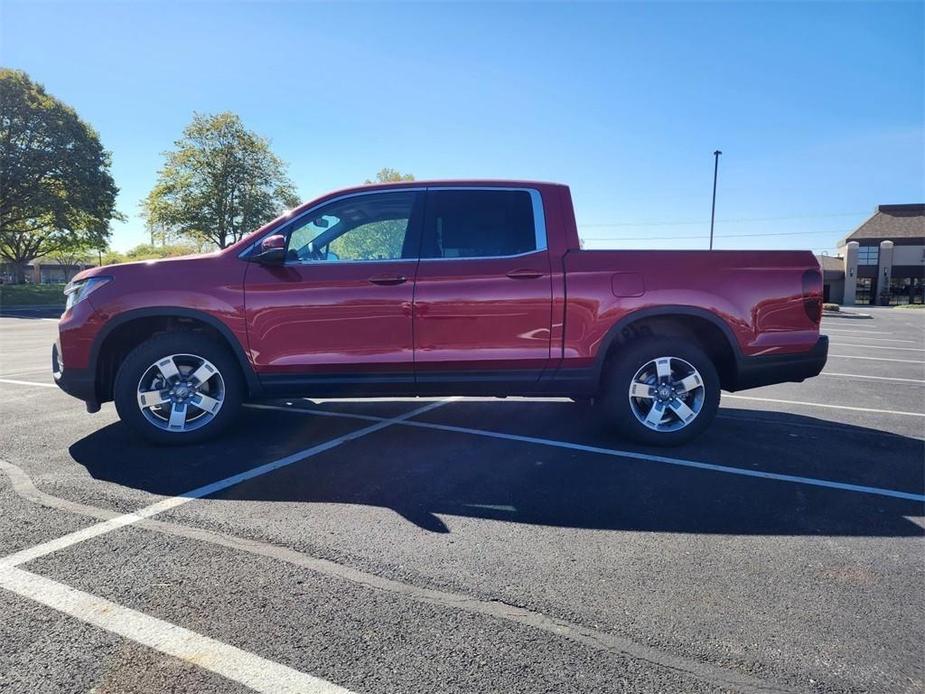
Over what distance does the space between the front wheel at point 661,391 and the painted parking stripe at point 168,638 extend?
10.7 ft

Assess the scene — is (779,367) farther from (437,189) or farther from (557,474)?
(437,189)

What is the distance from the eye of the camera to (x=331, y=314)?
437cm

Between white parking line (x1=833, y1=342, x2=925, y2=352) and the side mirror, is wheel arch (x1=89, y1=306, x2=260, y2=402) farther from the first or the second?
white parking line (x1=833, y1=342, x2=925, y2=352)

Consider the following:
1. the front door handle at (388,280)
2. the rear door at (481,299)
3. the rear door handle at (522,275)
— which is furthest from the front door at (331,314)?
the rear door handle at (522,275)

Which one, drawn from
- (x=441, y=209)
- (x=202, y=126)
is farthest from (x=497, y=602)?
(x=202, y=126)

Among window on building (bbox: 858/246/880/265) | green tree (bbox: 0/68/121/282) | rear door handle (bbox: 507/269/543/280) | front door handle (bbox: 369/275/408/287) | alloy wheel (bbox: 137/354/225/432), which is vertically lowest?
alloy wheel (bbox: 137/354/225/432)

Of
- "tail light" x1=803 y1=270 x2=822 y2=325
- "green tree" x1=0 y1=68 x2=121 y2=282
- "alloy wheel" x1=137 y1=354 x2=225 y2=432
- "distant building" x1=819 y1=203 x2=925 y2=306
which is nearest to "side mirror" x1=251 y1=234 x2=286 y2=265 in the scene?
"alloy wheel" x1=137 y1=354 x2=225 y2=432

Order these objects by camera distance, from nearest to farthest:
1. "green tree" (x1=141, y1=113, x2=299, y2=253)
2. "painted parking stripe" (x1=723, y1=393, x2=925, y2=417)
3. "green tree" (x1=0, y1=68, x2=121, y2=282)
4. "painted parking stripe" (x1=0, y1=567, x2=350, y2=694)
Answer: "painted parking stripe" (x1=0, y1=567, x2=350, y2=694)
"painted parking stripe" (x1=723, y1=393, x2=925, y2=417)
"green tree" (x1=0, y1=68, x2=121, y2=282)
"green tree" (x1=141, y1=113, x2=299, y2=253)

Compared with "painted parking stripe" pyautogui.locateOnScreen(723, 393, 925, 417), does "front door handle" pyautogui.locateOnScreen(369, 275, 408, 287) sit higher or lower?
higher

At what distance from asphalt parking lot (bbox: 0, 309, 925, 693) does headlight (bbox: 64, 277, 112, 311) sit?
1.17 metres

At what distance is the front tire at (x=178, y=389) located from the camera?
439 centimetres

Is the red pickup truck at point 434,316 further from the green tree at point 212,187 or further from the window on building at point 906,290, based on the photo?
the window on building at point 906,290

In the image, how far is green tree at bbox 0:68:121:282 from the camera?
33.8 meters

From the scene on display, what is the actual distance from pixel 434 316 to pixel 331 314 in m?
0.78
